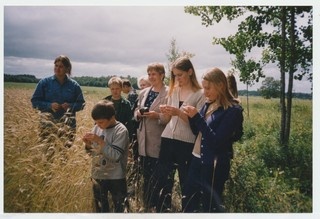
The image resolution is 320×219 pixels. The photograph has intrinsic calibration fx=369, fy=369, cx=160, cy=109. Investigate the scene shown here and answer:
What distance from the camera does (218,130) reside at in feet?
7.84

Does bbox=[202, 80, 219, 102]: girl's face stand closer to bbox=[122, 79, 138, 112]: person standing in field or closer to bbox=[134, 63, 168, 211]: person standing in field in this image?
bbox=[134, 63, 168, 211]: person standing in field

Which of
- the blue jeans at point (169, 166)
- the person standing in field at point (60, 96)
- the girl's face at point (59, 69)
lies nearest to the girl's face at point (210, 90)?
the blue jeans at point (169, 166)

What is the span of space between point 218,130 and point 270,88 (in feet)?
2.99

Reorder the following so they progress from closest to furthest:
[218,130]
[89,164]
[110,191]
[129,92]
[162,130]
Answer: [218,130] → [110,191] → [89,164] → [162,130] → [129,92]

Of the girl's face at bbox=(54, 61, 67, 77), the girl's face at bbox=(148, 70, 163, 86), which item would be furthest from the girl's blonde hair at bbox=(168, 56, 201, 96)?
the girl's face at bbox=(54, 61, 67, 77)

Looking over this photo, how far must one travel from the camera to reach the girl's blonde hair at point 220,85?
245 cm

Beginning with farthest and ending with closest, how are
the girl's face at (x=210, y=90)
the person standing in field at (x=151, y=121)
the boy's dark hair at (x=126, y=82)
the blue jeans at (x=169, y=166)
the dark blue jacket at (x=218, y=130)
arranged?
the boy's dark hair at (x=126, y=82) < the person standing in field at (x=151, y=121) < the blue jeans at (x=169, y=166) < the girl's face at (x=210, y=90) < the dark blue jacket at (x=218, y=130)

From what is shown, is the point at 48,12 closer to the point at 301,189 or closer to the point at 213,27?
the point at 213,27

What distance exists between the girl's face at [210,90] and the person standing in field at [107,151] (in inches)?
24.3

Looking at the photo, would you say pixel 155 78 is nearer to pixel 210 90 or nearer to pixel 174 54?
pixel 174 54

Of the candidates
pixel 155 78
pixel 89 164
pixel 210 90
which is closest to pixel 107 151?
pixel 89 164

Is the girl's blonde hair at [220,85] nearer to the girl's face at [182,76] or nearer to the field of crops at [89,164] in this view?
the girl's face at [182,76]

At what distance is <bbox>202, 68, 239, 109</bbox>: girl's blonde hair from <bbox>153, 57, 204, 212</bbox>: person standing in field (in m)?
0.22
